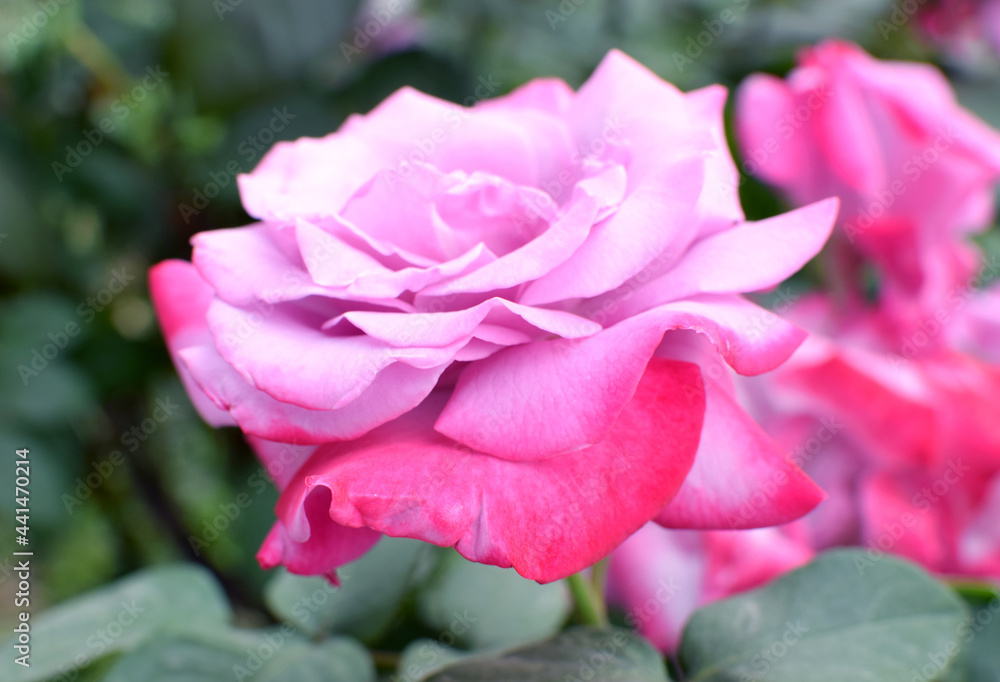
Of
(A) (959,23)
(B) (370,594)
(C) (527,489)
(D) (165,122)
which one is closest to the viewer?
(C) (527,489)

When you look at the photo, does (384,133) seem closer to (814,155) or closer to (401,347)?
(401,347)

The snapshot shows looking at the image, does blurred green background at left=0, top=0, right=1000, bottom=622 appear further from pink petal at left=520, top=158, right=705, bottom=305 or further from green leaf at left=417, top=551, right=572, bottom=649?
pink petal at left=520, top=158, right=705, bottom=305

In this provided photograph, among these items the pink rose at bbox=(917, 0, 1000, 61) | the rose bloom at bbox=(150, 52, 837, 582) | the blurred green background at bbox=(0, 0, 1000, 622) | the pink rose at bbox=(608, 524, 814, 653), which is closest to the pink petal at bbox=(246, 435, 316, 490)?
the rose bloom at bbox=(150, 52, 837, 582)

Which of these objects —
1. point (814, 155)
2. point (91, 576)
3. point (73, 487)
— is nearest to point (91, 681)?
point (73, 487)

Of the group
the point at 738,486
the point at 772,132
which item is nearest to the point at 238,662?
the point at 738,486

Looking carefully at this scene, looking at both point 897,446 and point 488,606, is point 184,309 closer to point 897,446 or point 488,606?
point 488,606
